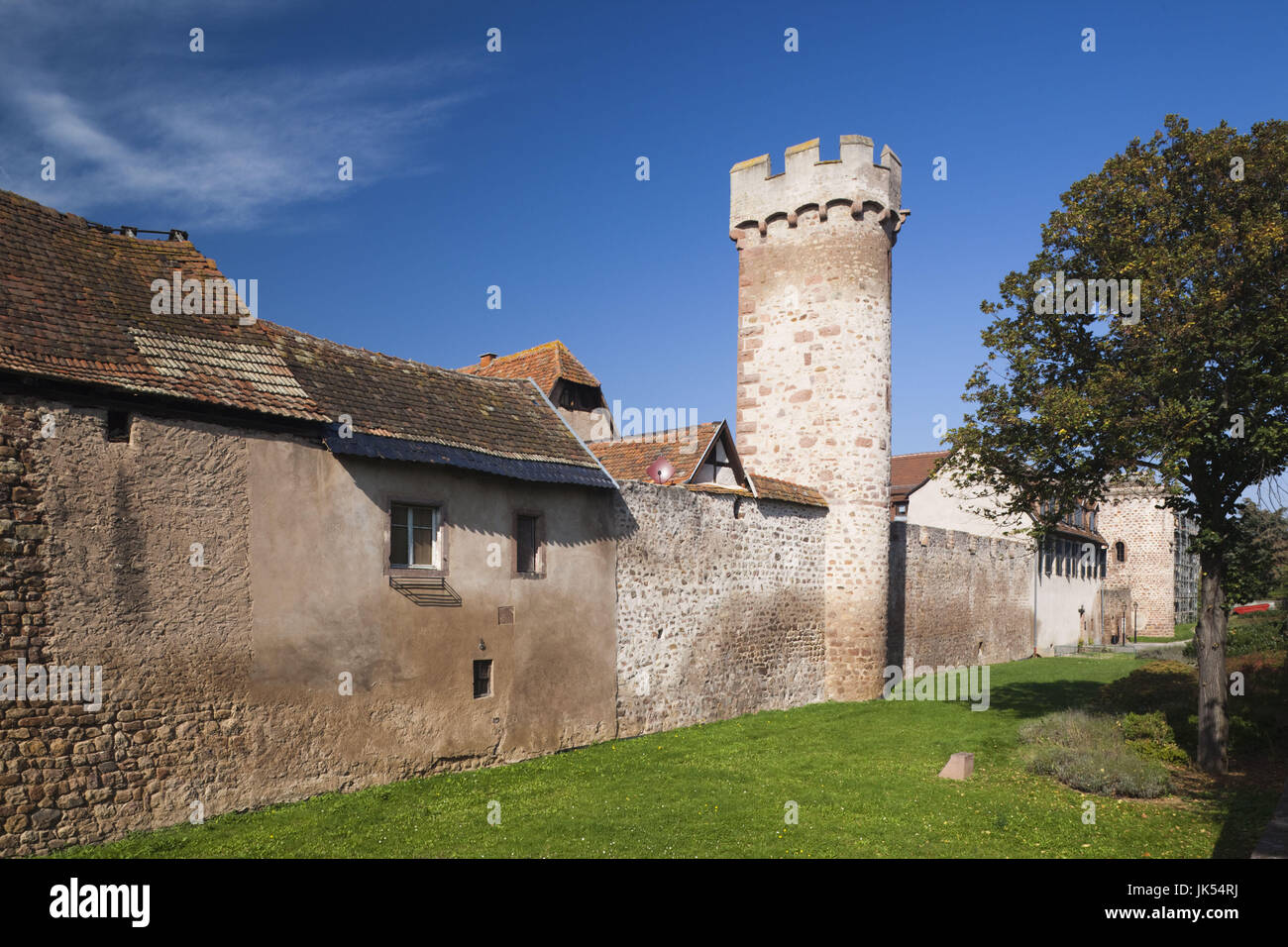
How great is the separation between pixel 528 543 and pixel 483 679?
6.89ft

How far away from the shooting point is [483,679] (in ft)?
40.9

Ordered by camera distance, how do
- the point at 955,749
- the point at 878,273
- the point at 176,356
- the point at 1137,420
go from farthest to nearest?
the point at 878,273 < the point at 955,749 < the point at 1137,420 < the point at 176,356

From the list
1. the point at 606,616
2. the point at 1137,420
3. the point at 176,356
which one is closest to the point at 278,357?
the point at 176,356

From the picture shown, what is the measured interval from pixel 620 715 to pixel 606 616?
1705 mm

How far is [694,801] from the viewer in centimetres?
1047

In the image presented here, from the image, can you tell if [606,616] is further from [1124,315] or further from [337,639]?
[1124,315]

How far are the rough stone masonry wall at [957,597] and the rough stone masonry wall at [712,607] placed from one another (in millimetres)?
4833

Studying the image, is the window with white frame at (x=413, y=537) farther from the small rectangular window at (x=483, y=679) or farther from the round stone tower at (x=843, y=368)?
the round stone tower at (x=843, y=368)

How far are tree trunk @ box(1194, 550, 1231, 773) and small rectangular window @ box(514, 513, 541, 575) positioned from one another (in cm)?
933

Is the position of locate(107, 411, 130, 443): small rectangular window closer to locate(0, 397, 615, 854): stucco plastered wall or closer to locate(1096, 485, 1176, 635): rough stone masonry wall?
locate(0, 397, 615, 854): stucco plastered wall

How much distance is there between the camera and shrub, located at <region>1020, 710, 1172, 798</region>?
11.1 meters

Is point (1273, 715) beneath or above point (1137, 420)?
beneath

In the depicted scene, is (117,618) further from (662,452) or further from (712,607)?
(662,452)

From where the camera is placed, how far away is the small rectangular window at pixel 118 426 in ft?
29.7
